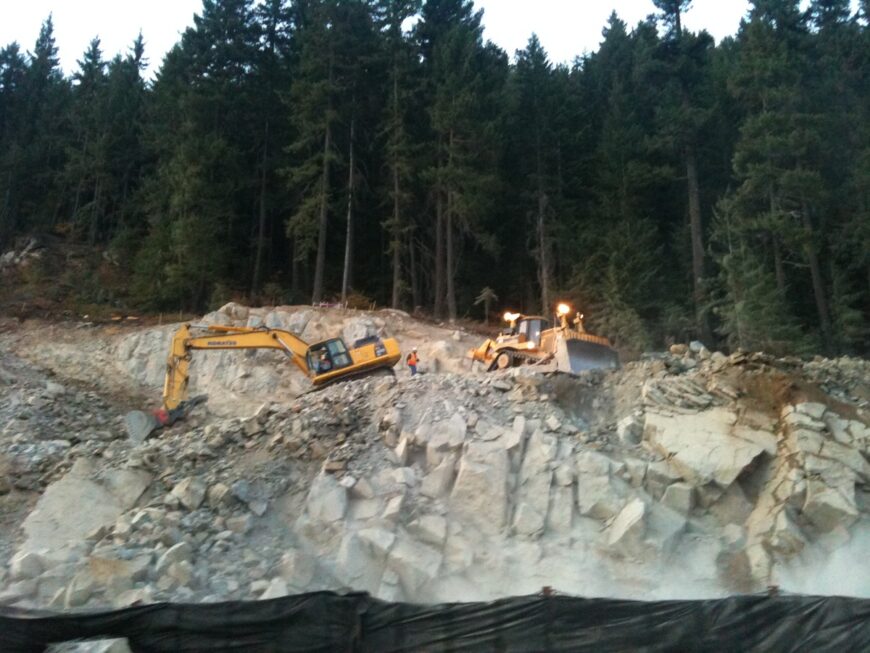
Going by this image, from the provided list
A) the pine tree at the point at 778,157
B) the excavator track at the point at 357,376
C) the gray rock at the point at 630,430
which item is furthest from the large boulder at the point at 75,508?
the pine tree at the point at 778,157

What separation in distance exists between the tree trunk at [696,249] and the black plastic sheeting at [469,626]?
2094 cm

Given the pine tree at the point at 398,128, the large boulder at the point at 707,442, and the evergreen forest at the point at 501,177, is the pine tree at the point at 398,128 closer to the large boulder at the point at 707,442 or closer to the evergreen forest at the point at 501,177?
the evergreen forest at the point at 501,177

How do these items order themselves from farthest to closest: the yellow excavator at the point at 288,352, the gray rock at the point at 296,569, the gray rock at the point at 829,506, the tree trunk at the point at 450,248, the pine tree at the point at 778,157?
1. the tree trunk at the point at 450,248
2. the pine tree at the point at 778,157
3. the yellow excavator at the point at 288,352
4. the gray rock at the point at 829,506
5. the gray rock at the point at 296,569

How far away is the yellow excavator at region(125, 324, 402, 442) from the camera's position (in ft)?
55.4

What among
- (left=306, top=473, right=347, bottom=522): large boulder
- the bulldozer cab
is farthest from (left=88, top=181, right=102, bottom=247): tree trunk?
(left=306, top=473, right=347, bottom=522): large boulder

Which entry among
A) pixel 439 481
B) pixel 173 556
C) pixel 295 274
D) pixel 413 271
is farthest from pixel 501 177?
pixel 173 556

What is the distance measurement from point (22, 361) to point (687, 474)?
18210 mm

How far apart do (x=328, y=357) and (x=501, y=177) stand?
1638 cm

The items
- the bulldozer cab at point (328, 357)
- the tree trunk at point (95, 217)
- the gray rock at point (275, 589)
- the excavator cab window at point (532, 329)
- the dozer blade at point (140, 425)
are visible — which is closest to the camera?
the gray rock at point (275, 589)

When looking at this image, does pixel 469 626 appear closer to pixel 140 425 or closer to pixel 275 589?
pixel 275 589

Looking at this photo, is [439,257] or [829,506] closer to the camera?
[829,506]

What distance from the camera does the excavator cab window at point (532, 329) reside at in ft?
64.0

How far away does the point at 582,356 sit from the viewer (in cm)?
1756

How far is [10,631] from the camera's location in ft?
20.9
